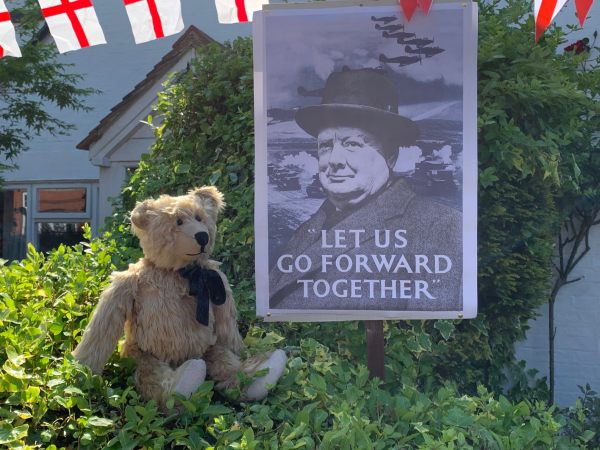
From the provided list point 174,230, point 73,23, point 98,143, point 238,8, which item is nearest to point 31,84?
point 98,143

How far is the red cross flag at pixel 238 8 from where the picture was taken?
10.6 ft

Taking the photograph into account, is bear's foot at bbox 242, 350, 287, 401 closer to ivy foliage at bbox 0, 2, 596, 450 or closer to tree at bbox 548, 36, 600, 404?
ivy foliage at bbox 0, 2, 596, 450

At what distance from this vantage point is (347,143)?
276 centimetres

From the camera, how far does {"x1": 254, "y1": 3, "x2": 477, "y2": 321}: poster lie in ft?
8.93

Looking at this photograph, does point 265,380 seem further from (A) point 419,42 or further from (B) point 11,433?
(A) point 419,42

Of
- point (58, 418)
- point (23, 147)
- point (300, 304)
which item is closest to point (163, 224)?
point (300, 304)

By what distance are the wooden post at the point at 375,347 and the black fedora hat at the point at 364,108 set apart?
755mm

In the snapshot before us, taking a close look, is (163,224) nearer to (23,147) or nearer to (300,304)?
(300,304)

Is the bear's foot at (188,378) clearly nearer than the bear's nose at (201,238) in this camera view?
Yes

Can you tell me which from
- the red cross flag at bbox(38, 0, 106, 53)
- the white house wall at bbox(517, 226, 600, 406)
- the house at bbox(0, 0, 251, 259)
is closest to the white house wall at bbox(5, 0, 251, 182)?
the house at bbox(0, 0, 251, 259)

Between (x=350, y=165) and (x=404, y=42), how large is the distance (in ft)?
1.73

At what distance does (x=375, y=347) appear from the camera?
2.92 meters

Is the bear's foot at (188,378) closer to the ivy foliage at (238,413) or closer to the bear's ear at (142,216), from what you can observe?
the ivy foliage at (238,413)

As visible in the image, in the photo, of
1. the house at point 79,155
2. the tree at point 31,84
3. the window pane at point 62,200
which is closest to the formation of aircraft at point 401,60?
the house at point 79,155
